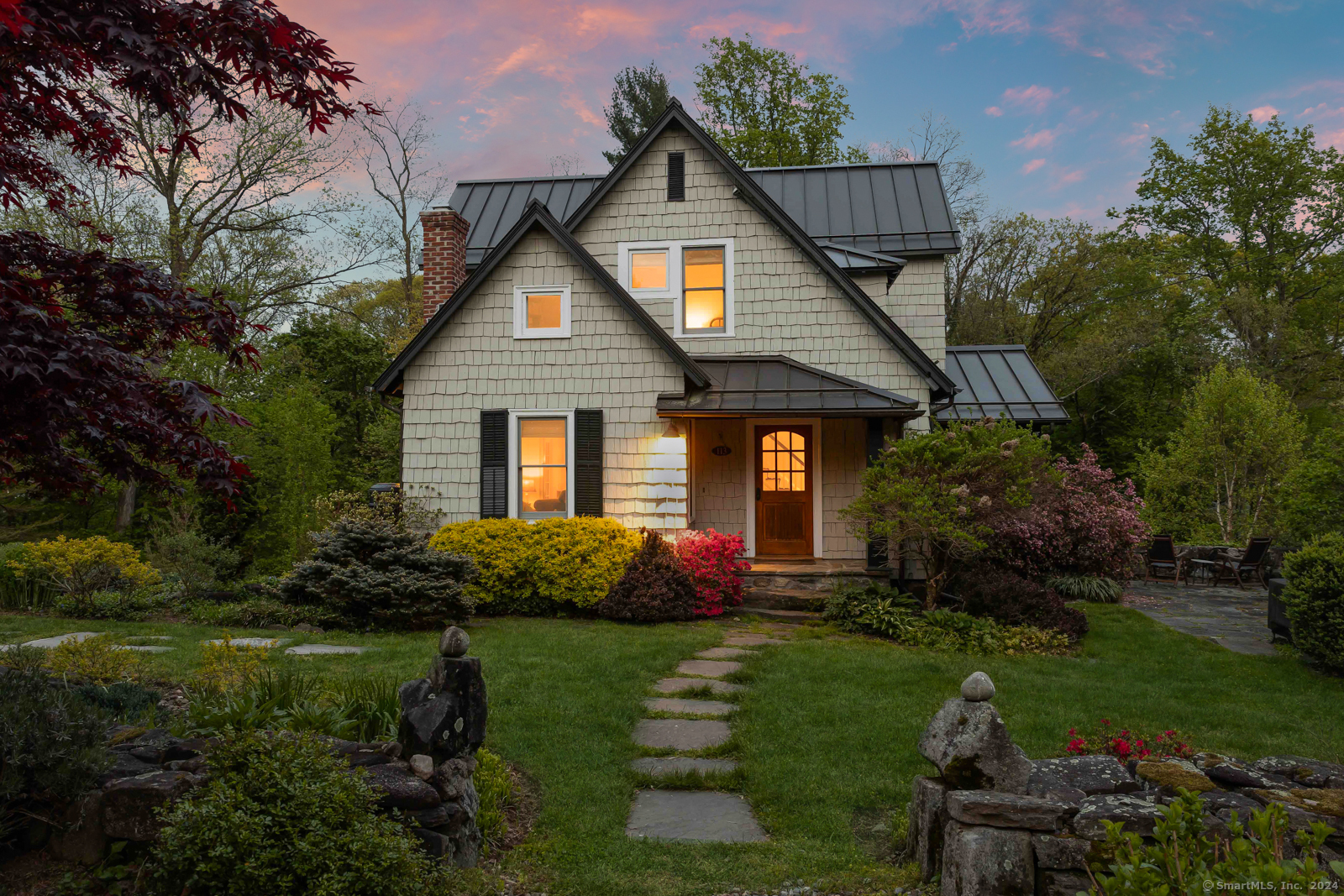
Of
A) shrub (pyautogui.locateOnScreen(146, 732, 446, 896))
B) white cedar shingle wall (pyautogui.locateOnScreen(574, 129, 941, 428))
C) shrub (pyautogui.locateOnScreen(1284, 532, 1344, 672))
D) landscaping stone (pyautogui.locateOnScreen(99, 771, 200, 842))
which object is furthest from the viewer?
white cedar shingle wall (pyautogui.locateOnScreen(574, 129, 941, 428))

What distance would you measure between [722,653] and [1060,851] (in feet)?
18.6

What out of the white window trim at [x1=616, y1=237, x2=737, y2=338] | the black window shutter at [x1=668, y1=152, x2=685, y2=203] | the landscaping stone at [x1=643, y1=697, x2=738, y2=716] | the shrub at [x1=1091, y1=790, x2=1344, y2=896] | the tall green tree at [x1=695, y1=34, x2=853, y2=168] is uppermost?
the tall green tree at [x1=695, y1=34, x2=853, y2=168]

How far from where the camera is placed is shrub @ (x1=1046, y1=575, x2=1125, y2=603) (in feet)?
42.3

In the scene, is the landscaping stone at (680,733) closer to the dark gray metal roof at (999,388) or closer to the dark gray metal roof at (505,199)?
the dark gray metal roof at (999,388)

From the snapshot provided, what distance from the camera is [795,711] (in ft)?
20.7

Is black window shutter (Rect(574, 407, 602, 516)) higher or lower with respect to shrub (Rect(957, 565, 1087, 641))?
higher

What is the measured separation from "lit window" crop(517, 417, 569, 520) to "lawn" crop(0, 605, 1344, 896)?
2183 mm

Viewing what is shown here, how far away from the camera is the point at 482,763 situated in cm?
453

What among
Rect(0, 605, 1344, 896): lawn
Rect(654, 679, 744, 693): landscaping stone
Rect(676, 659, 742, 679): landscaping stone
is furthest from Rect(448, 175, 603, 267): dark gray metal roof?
Rect(654, 679, 744, 693): landscaping stone

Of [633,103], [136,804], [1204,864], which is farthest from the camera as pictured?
[633,103]

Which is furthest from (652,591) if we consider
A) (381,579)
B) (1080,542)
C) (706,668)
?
(1080,542)

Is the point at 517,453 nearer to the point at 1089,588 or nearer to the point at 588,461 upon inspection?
the point at 588,461

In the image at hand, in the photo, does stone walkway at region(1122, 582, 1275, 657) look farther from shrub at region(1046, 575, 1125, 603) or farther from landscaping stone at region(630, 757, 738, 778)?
landscaping stone at region(630, 757, 738, 778)

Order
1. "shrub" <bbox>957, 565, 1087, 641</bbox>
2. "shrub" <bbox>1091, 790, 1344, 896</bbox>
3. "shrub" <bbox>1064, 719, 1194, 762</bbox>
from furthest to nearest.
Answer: "shrub" <bbox>957, 565, 1087, 641</bbox>, "shrub" <bbox>1064, 719, 1194, 762</bbox>, "shrub" <bbox>1091, 790, 1344, 896</bbox>
